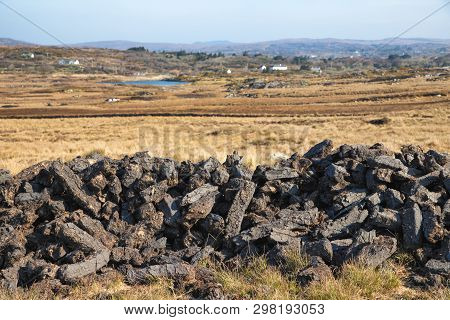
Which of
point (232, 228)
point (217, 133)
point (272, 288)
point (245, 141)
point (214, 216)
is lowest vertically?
point (217, 133)

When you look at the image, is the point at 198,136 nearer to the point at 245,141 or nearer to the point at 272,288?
the point at 245,141

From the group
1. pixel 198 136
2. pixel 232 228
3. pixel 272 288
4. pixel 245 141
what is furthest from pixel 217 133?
pixel 272 288

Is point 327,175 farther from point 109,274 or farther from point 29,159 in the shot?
point 29,159

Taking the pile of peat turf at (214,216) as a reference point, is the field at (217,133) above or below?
below

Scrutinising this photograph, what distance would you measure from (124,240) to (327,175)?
4690 millimetres

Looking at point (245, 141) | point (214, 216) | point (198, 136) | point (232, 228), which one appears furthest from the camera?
point (198, 136)

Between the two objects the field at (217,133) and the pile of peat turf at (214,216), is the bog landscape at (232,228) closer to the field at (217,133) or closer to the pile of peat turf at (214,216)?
the pile of peat turf at (214,216)

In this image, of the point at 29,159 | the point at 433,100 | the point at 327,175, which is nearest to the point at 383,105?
the point at 433,100

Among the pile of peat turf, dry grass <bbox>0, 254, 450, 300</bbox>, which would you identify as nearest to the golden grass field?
dry grass <bbox>0, 254, 450, 300</bbox>

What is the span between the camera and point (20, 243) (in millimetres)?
9672

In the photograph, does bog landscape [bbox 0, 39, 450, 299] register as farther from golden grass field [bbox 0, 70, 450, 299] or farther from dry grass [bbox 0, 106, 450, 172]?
dry grass [bbox 0, 106, 450, 172]

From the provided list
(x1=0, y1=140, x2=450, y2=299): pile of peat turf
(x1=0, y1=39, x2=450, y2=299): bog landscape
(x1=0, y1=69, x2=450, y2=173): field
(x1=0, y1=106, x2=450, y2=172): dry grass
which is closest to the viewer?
(x1=0, y1=39, x2=450, y2=299): bog landscape

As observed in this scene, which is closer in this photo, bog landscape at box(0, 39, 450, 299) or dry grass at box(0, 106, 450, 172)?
bog landscape at box(0, 39, 450, 299)

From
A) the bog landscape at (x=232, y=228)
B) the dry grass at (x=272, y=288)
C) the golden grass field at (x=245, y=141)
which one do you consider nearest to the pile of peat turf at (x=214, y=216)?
the bog landscape at (x=232, y=228)
